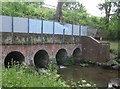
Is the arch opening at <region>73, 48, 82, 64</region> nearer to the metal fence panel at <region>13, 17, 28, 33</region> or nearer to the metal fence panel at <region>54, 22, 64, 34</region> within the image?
the metal fence panel at <region>54, 22, 64, 34</region>

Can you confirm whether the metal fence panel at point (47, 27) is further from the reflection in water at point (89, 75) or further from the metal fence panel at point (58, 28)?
the reflection in water at point (89, 75)

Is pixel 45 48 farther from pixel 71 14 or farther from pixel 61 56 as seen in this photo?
pixel 71 14

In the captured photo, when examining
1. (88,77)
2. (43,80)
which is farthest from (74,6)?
(43,80)

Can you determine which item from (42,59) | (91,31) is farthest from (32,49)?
(91,31)

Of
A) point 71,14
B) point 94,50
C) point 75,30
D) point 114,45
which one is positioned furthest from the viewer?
point 71,14

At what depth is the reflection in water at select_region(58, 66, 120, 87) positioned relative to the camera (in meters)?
14.6

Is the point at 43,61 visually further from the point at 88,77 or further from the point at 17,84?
the point at 17,84

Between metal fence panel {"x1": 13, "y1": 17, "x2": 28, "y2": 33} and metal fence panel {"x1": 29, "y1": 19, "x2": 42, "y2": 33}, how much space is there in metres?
0.46

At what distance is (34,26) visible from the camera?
655 inches

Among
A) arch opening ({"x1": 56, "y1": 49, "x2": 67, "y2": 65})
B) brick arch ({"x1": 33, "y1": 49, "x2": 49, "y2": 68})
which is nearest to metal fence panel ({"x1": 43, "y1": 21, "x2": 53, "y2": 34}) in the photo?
brick arch ({"x1": 33, "y1": 49, "x2": 49, "y2": 68})

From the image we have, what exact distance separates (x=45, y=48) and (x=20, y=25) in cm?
289

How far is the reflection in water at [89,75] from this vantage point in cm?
1458

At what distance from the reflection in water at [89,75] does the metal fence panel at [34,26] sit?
3.22 m

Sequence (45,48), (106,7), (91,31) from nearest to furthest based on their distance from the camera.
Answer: (45,48) → (106,7) → (91,31)
